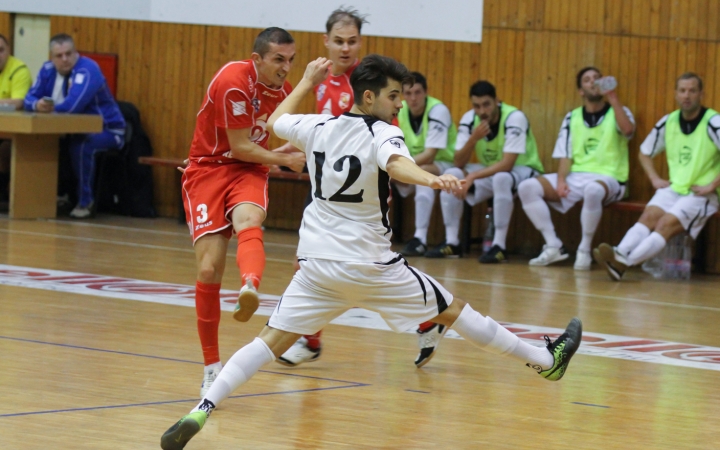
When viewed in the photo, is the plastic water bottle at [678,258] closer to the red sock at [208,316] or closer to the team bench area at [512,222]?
the team bench area at [512,222]

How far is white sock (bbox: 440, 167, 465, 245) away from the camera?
9875mm

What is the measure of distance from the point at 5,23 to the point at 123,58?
5.17 feet

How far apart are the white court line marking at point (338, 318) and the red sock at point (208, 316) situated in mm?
1925

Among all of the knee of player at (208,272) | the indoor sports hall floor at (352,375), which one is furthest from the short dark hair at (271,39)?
the indoor sports hall floor at (352,375)

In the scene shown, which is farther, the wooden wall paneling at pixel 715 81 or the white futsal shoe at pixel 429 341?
the wooden wall paneling at pixel 715 81

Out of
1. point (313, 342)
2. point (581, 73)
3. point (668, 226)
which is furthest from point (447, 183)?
point (581, 73)

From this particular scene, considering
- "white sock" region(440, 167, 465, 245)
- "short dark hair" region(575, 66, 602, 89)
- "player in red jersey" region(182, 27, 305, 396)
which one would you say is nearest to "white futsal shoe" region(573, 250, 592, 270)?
"white sock" region(440, 167, 465, 245)

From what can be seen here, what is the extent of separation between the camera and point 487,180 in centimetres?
991

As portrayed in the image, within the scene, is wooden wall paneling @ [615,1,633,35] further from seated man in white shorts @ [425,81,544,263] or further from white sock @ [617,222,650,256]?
white sock @ [617,222,650,256]

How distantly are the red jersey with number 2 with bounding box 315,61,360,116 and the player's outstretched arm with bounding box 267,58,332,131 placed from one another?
1.21m

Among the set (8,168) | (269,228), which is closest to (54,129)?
(8,168)

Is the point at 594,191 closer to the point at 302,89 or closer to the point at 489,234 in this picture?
the point at 489,234

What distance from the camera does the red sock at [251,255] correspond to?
4.14m

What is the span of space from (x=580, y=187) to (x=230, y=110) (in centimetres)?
551
